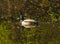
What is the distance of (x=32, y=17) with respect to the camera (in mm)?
8586

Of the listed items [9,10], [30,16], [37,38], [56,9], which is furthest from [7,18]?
[37,38]

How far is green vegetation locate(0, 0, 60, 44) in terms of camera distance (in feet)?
19.6

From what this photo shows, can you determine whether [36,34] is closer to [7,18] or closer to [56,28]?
[56,28]

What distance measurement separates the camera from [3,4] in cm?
904

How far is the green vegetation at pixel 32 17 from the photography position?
236 inches

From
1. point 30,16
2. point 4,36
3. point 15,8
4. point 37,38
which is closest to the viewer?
point 37,38

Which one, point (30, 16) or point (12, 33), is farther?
point (30, 16)

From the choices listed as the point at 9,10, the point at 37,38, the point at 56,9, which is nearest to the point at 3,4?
the point at 9,10

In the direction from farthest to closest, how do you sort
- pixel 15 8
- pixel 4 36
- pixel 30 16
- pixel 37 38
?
pixel 30 16 < pixel 15 8 < pixel 4 36 < pixel 37 38

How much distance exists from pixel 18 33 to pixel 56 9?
3384mm

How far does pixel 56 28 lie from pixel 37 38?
0.73 m

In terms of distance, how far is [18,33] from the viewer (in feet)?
20.1

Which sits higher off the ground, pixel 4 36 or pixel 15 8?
pixel 15 8

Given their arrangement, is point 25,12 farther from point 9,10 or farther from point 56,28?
point 56,28
